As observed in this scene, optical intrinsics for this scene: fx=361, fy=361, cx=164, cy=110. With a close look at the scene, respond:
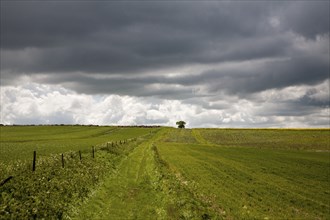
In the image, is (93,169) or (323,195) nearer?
(323,195)

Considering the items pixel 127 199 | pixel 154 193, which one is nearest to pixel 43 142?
pixel 154 193

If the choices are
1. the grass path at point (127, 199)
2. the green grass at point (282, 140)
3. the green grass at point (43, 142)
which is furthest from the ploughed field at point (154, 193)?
the green grass at point (282, 140)

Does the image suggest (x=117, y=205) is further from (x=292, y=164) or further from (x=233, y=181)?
(x=292, y=164)

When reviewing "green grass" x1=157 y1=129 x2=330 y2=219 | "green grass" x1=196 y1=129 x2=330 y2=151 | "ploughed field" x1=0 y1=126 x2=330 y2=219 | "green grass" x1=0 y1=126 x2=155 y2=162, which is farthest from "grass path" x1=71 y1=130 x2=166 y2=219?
"green grass" x1=196 y1=129 x2=330 y2=151

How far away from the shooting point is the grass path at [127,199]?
2166 cm

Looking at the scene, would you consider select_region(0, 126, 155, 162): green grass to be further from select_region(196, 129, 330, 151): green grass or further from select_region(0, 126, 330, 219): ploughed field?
select_region(196, 129, 330, 151): green grass

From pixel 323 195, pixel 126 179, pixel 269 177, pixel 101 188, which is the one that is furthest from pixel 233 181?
pixel 101 188

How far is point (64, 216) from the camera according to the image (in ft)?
67.3

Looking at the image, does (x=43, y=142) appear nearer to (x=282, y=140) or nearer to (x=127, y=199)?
(x=127, y=199)

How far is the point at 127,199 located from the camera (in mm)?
25734

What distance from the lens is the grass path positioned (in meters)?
21.7

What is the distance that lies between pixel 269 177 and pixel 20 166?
23.3m

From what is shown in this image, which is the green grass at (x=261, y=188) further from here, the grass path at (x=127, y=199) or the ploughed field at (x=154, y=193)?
the grass path at (x=127, y=199)

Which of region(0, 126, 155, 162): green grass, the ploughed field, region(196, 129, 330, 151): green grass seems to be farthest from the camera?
region(196, 129, 330, 151): green grass
